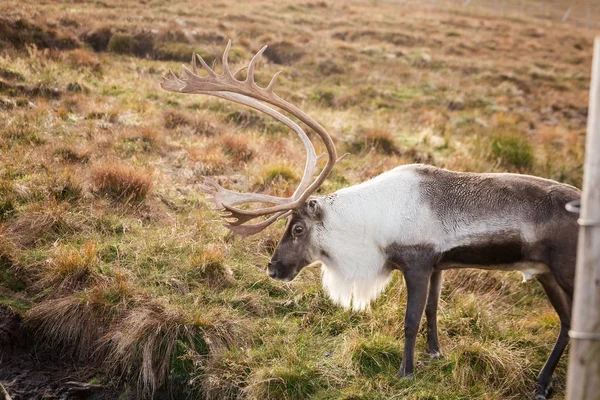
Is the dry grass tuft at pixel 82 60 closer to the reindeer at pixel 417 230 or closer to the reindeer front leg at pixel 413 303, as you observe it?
the reindeer at pixel 417 230

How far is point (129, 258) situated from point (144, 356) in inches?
49.0

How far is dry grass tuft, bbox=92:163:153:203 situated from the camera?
638 cm

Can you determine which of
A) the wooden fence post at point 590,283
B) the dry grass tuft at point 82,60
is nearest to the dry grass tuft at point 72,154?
the dry grass tuft at point 82,60

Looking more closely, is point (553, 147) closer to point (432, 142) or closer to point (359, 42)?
point (432, 142)

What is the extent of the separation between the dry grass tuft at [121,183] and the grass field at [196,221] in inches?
0.9

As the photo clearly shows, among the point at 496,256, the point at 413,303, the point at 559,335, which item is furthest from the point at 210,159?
the point at 559,335

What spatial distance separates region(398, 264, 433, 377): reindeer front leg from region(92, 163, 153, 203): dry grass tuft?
3.27 meters

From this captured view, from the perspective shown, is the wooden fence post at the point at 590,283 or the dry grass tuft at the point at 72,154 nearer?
the wooden fence post at the point at 590,283

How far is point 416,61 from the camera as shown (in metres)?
18.0

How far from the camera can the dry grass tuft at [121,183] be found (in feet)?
20.9

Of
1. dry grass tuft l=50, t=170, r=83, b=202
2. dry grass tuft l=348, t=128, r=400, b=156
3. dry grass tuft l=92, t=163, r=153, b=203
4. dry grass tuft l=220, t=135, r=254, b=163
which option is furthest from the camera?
dry grass tuft l=348, t=128, r=400, b=156

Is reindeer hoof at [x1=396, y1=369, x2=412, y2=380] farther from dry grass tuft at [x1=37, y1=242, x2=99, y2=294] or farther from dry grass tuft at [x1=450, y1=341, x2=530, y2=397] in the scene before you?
dry grass tuft at [x1=37, y1=242, x2=99, y2=294]

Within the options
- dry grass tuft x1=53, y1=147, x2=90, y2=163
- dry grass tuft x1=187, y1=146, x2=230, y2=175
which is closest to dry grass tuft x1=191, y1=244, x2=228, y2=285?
dry grass tuft x1=187, y1=146, x2=230, y2=175

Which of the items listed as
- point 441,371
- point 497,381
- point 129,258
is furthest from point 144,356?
point 497,381
